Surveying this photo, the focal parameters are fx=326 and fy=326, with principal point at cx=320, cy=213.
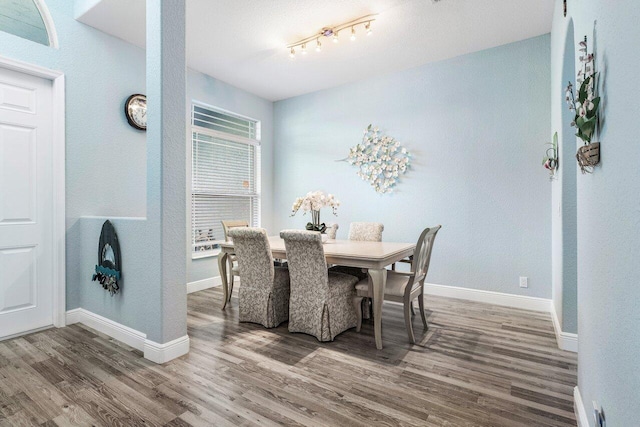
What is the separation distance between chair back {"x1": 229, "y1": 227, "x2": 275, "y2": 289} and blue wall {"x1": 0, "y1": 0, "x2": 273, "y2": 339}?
0.77m

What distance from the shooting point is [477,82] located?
383 centimetres

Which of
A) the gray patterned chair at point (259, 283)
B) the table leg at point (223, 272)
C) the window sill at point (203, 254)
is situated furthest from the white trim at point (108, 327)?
the window sill at point (203, 254)

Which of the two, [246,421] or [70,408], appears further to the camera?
[70,408]

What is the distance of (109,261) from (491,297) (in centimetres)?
390

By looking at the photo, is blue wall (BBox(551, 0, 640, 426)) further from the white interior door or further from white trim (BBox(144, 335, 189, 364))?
the white interior door

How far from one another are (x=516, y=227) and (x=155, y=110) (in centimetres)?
369

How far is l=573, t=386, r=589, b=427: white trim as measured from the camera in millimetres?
1523

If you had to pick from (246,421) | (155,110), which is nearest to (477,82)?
(155,110)

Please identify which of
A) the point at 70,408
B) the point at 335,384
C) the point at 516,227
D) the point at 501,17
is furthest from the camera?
the point at 516,227

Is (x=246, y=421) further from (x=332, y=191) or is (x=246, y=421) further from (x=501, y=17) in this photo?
(x=501, y=17)

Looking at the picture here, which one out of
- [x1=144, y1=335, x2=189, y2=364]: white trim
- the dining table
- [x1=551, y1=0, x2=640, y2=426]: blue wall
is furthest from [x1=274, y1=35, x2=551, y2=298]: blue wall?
[x1=144, y1=335, x2=189, y2=364]: white trim

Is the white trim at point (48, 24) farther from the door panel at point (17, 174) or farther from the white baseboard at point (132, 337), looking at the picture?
the white baseboard at point (132, 337)

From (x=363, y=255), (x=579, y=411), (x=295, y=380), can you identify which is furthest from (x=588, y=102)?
(x=295, y=380)

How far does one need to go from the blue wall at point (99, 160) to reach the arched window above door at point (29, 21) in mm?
59
